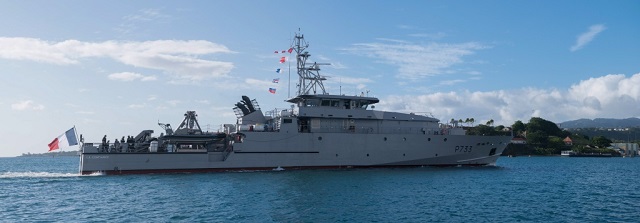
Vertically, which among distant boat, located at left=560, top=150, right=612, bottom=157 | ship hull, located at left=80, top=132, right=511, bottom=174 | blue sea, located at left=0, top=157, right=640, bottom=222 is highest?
ship hull, located at left=80, top=132, right=511, bottom=174

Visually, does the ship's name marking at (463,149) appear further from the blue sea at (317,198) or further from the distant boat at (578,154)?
the distant boat at (578,154)

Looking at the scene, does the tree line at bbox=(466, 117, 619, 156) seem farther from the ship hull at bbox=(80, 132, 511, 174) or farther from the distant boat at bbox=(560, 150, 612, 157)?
the ship hull at bbox=(80, 132, 511, 174)

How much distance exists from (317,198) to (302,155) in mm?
12989

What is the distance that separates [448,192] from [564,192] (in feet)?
20.4

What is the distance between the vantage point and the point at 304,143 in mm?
33781

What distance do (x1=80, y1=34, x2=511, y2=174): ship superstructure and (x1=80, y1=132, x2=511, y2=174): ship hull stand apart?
0.06m

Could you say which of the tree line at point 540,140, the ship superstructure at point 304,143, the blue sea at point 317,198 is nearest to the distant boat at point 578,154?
the tree line at point 540,140

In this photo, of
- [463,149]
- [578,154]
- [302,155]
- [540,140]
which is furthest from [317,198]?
[540,140]

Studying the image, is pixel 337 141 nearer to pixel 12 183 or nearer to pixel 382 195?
pixel 382 195

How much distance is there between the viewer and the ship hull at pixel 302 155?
105ft

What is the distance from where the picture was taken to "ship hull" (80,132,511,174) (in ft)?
105

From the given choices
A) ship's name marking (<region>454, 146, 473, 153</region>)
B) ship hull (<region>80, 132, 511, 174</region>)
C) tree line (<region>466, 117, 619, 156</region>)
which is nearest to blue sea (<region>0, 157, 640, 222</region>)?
ship hull (<region>80, 132, 511, 174</region>)

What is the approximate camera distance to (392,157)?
34750 millimetres

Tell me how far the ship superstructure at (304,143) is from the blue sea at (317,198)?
2.05m
